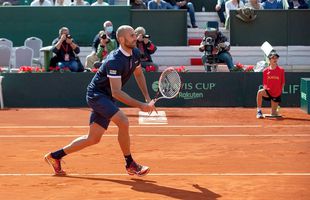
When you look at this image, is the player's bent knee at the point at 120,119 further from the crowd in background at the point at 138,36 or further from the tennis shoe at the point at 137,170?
the crowd in background at the point at 138,36

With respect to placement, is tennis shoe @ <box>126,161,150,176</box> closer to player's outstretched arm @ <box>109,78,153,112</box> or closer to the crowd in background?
player's outstretched arm @ <box>109,78,153,112</box>

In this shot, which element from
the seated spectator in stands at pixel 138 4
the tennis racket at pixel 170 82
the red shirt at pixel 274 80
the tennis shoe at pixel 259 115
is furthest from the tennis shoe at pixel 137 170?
the seated spectator in stands at pixel 138 4

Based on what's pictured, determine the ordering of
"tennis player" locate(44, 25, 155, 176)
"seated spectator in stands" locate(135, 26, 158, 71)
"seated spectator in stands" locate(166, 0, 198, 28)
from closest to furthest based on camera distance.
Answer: "tennis player" locate(44, 25, 155, 176) < "seated spectator in stands" locate(135, 26, 158, 71) < "seated spectator in stands" locate(166, 0, 198, 28)

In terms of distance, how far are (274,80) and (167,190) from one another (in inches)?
327

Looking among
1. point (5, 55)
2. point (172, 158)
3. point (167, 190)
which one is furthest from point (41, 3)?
point (167, 190)

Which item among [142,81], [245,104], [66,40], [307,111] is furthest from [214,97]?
[142,81]

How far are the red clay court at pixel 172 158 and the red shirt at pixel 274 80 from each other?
64 cm

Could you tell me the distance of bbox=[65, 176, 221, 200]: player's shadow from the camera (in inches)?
384

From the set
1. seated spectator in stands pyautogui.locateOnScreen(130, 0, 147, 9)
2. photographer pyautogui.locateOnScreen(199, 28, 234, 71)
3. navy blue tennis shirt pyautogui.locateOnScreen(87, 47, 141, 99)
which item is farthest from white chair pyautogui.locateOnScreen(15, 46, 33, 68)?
navy blue tennis shirt pyautogui.locateOnScreen(87, 47, 141, 99)

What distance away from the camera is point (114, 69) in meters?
10.5

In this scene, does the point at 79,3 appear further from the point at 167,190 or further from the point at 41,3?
the point at 167,190

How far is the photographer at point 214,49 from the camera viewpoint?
2184 cm

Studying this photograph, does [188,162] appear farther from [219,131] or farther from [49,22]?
[49,22]

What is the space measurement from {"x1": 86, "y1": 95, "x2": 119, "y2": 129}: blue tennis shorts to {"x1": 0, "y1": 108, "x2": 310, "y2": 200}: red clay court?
75 centimetres
